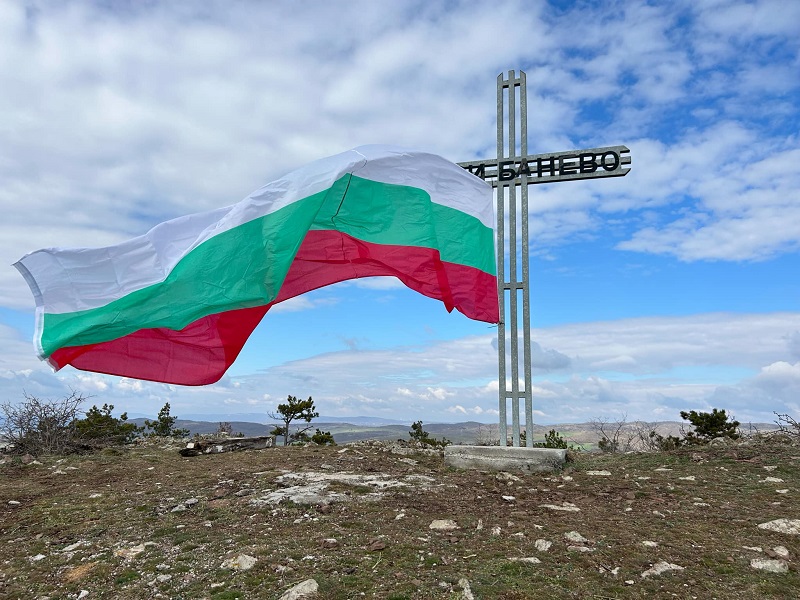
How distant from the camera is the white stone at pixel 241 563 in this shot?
4.79m

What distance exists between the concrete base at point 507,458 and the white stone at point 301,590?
5.50m

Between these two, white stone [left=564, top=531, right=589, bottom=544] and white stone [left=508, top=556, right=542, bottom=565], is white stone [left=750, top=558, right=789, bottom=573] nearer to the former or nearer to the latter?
white stone [left=564, top=531, right=589, bottom=544]

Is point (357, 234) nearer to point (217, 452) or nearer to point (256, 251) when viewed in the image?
point (256, 251)

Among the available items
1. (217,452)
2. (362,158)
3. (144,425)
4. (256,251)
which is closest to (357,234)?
(362,158)

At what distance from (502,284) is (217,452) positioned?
21.5 feet

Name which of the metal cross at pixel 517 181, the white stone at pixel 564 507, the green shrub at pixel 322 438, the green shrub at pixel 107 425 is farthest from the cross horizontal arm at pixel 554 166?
the green shrub at pixel 107 425

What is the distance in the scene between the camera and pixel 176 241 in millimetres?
6438

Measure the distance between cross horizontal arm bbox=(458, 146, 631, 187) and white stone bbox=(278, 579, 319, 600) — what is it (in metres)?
7.68

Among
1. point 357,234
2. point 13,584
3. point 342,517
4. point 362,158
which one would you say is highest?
point 362,158

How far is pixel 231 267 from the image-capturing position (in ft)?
20.4

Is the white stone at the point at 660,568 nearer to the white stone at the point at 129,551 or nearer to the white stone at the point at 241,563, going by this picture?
the white stone at the point at 241,563

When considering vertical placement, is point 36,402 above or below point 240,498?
above

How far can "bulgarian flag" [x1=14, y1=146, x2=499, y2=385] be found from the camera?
5816 mm

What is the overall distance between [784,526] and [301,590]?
185 inches
